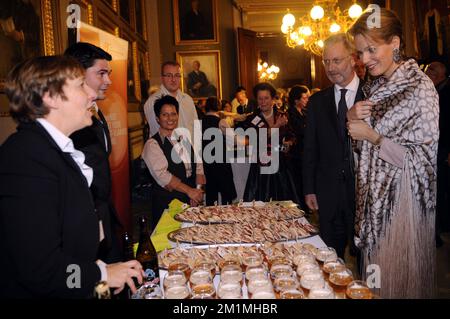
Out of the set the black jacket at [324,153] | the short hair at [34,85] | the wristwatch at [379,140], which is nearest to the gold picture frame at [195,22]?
the black jacket at [324,153]

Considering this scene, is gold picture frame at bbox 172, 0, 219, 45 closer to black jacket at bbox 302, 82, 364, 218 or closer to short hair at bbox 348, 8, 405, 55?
black jacket at bbox 302, 82, 364, 218

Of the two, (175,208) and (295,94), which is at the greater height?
(295,94)

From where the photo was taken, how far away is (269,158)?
4762 millimetres

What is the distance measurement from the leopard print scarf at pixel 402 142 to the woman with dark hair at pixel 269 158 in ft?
8.23

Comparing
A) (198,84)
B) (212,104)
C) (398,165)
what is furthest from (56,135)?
(198,84)

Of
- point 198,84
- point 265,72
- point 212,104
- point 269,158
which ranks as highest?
point 265,72

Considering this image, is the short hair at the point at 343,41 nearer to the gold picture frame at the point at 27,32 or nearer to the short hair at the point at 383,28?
the short hair at the point at 383,28

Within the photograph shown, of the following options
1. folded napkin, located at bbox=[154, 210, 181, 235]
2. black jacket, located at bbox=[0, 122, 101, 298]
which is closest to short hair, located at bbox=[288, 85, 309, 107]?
folded napkin, located at bbox=[154, 210, 181, 235]

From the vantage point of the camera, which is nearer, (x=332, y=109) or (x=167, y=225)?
(x=167, y=225)

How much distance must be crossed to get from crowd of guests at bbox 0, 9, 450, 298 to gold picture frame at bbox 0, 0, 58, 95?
898mm

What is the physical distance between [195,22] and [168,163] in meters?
8.74

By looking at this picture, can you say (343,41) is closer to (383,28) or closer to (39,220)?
(383,28)

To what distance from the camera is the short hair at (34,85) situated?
136cm
